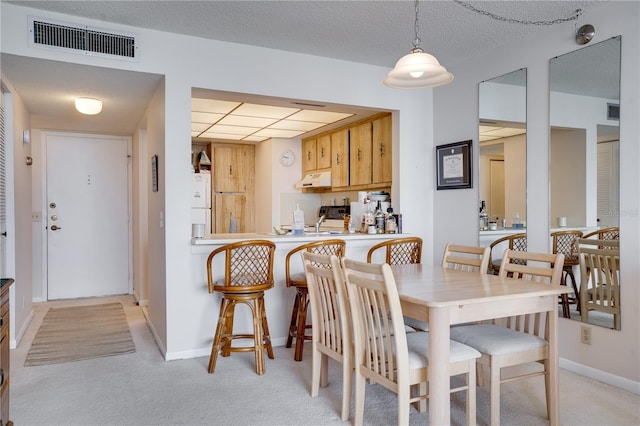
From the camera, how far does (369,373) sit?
214 cm

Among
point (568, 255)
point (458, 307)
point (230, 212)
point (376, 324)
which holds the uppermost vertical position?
point (230, 212)

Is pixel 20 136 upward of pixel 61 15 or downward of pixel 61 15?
downward

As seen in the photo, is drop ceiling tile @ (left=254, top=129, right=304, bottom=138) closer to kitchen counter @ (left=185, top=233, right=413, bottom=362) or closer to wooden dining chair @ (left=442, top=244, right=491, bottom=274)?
kitchen counter @ (left=185, top=233, right=413, bottom=362)

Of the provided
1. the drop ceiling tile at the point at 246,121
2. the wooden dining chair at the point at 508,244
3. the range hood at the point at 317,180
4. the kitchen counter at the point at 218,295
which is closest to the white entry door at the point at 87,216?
the drop ceiling tile at the point at 246,121

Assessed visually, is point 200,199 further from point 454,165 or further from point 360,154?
point 454,165

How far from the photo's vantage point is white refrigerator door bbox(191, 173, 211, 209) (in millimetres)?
6172

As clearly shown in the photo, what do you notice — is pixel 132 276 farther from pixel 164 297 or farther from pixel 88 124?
pixel 164 297

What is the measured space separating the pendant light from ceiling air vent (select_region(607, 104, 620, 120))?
1.16m

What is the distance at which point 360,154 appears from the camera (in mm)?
5160

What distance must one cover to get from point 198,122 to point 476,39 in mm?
3188

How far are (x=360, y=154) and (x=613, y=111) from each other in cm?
270

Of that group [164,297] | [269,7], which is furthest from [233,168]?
[269,7]

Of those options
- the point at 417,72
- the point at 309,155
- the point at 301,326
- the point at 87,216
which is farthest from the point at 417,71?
the point at 87,216

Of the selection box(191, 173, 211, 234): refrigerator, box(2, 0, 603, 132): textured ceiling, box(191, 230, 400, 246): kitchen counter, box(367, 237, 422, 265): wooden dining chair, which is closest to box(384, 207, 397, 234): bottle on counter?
box(191, 230, 400, 246): kitchen counter
